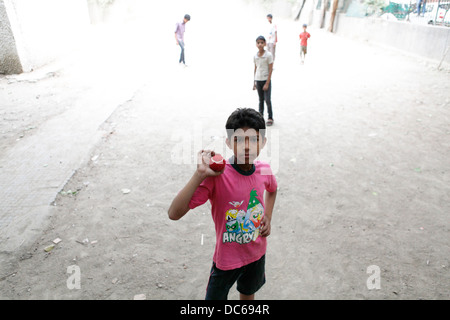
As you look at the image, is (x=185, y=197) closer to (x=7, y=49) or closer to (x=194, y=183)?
(x=194, y=183)

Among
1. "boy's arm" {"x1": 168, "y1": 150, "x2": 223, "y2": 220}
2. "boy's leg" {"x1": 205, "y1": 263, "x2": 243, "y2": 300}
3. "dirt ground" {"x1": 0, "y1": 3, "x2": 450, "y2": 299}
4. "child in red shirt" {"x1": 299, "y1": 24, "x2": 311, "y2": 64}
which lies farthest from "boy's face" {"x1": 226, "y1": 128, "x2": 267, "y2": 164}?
"child in red shirt" {"x1": 299, "y1": 24, "x2": 311, "y2": 64}

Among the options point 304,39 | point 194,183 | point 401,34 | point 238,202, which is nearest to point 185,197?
point 194,183

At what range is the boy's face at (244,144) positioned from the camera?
1.57 meters

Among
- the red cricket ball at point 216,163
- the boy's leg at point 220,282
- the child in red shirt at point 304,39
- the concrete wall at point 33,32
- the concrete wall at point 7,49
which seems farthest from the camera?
the child in red shirt at point 304,39

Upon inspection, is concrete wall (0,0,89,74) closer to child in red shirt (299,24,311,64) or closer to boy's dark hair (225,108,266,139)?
child in red shirt (299,24,311,64)

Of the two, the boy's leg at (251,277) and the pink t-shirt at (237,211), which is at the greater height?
the pink t-shirt at (237,211)

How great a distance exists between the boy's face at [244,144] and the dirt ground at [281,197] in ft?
4.79

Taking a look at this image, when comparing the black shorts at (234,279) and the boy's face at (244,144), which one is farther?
the black shorts at (234,279)

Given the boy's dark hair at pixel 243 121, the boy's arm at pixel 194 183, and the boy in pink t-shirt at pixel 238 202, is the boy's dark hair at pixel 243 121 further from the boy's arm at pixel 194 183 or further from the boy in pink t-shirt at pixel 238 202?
the boy's arm at pixel 194 183

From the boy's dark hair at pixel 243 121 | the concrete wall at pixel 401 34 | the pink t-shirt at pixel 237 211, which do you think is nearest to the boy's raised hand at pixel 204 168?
the pink t-shirt at pixel 237 211

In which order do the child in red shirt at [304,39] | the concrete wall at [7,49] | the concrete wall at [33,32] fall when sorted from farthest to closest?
the child in red shirt at [304,39] → the concrete wall at [33,32] → the concrete wall at [7,49]

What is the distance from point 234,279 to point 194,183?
716mm

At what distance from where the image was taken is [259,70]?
18.2 ft

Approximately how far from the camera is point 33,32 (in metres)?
9.59
